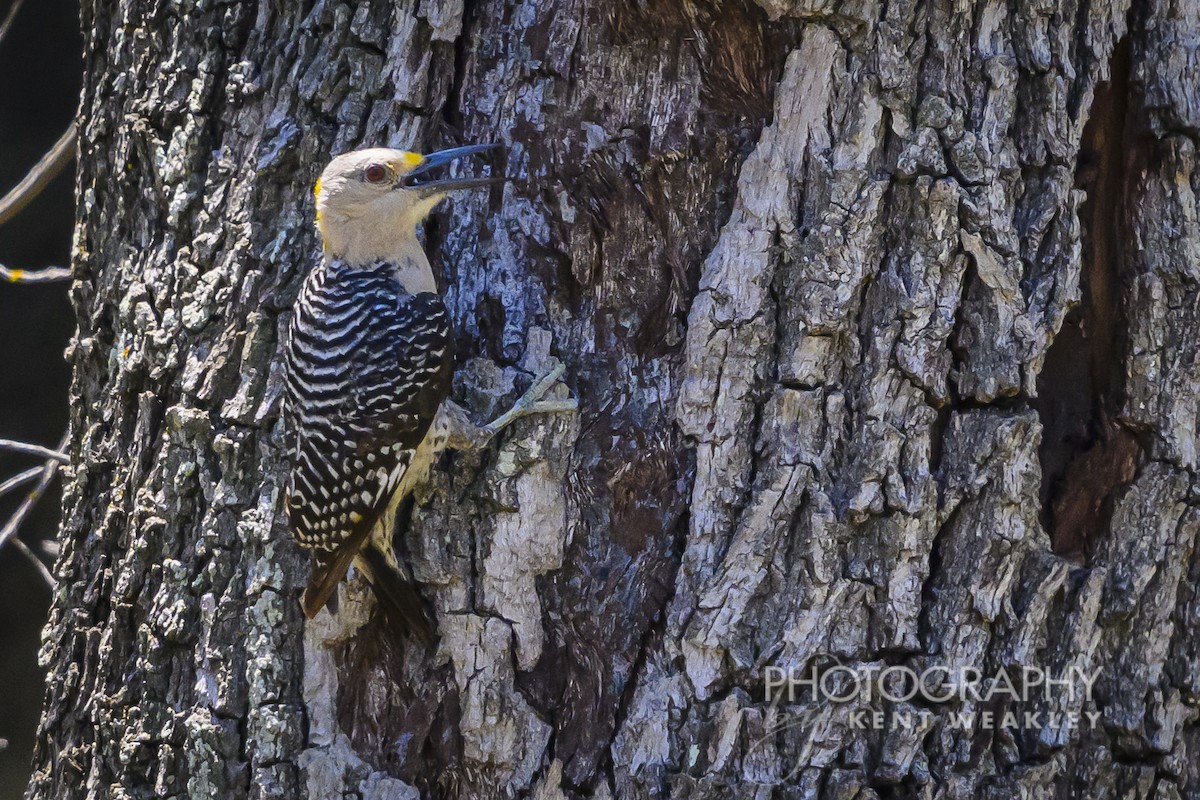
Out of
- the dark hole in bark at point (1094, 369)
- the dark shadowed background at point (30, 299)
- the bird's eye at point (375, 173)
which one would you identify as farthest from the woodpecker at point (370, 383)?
the dark shadowed background at point (30, 299)

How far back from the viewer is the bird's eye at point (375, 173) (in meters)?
2.76

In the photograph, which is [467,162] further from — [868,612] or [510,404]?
[868,612]

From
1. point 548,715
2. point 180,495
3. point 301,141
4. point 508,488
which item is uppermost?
point 301,141

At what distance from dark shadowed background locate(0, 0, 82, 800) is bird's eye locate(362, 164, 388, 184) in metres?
2.48

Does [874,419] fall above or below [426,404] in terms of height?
above

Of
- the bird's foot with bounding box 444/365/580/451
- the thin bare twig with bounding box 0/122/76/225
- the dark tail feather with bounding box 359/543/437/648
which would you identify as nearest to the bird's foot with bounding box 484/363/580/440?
the bird's foot with bounding box 444/365/580/451

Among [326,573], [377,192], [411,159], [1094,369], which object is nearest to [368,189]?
[377,192]

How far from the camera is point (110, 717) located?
2895 millimetres

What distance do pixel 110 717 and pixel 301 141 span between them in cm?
160

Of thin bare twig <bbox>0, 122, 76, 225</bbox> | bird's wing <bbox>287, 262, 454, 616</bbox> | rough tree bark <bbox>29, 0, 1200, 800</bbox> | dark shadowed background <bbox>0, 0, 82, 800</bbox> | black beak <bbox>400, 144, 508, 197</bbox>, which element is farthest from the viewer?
dark shadowed background <bbox>0, 0, 82, 800</bbox>

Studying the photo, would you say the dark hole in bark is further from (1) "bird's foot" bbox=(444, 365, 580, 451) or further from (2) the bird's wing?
(2) the bird's wing

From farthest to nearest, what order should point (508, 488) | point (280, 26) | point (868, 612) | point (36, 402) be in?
point (36, 402) → point (280, 26) → point (508, 488) → point (868, 612)

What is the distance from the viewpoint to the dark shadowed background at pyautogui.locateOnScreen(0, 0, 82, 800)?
4656 mm

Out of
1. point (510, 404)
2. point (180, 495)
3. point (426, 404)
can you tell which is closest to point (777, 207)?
point (510, 404)
